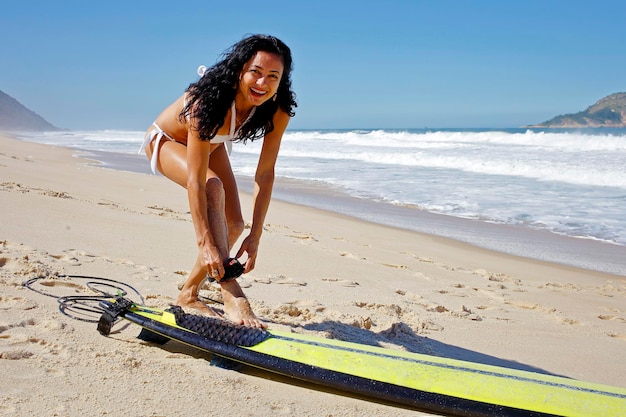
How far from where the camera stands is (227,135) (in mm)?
2914

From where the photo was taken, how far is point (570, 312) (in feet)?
14.1

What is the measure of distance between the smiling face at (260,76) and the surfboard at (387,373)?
1.03 m

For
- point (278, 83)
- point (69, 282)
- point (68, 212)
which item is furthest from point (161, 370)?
point (68, 212)

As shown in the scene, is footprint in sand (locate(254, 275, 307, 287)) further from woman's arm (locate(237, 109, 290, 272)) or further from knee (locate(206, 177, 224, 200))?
knee (locate(206, 177, 224, 200))

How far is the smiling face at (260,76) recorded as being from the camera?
270cm

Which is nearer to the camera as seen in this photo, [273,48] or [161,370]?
[161,370]

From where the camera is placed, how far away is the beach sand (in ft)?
6.73

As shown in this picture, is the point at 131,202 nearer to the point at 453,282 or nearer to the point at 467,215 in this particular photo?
the point at 453,282

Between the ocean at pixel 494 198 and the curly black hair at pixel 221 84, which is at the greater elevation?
the curly black hair at pixel 221 84

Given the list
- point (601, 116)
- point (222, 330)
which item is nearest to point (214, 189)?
point (222, 330)

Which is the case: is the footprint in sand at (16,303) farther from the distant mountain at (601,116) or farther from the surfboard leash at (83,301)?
the distant mountain at (601,116)

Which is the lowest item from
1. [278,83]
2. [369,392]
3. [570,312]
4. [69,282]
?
[570,312]

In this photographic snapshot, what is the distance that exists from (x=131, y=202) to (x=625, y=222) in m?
6.39

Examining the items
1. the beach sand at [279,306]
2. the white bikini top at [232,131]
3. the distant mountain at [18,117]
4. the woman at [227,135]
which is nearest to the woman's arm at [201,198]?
the woman at [227,135]
